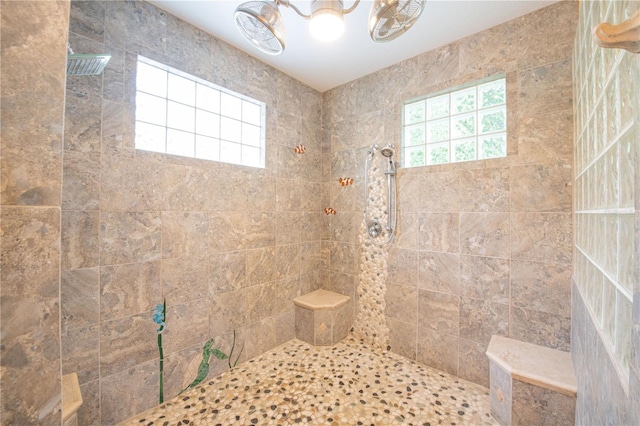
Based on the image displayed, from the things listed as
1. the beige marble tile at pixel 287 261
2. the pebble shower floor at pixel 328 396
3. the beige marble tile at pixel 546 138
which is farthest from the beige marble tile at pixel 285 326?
the beige marble tile at pixel 546 138

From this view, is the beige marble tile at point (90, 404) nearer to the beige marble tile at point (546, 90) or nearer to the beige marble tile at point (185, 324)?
the beige marble tile at point (185, 324)

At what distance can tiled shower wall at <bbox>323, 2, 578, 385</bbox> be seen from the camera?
5.60 feet

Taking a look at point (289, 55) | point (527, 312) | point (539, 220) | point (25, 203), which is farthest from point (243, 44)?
point (527, 312)

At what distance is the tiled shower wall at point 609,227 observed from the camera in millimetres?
585

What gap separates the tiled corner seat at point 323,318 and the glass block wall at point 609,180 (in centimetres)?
182

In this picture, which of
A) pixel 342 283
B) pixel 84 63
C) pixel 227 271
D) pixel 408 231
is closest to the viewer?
pixel 84 63

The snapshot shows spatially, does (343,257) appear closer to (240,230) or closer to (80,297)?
(240,230)

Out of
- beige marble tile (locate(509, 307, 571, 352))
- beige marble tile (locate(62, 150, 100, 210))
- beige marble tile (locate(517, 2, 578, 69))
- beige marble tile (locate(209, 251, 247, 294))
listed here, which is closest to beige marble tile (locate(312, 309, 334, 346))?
beige marble tile (locate(209, 251, 247, 294))

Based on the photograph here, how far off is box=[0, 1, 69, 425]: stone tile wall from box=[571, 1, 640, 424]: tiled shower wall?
4.12ft

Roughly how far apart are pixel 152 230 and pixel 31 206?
123cm

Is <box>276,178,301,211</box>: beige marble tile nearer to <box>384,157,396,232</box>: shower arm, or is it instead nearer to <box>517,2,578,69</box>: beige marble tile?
<box>384,157,396,232</box>: shower arm

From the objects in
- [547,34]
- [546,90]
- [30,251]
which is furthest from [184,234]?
[547,34]

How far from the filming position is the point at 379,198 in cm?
255

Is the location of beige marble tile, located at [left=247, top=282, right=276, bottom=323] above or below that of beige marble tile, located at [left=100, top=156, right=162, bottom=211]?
below
